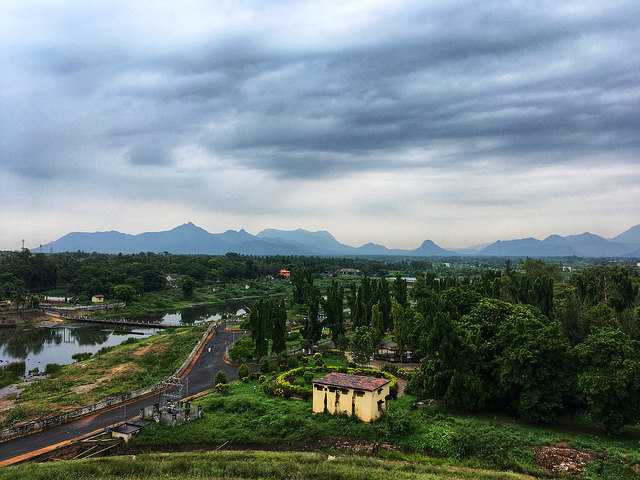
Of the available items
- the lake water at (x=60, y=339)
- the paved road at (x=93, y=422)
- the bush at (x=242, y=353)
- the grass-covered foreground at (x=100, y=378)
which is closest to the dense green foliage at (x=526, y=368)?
the bush at (x=242, y=353)

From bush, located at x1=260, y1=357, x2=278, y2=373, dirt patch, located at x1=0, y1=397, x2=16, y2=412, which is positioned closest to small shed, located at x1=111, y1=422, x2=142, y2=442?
dirt patch, located at x1=0, y1=397, x2=16, y2=412

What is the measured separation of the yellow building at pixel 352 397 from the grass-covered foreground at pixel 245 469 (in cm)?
450

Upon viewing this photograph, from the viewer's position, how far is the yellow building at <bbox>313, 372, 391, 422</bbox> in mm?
28906

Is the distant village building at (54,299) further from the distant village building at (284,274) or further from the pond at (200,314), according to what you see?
the distant village building at (284,274)

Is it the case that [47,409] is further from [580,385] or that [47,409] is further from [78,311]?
[78,311]

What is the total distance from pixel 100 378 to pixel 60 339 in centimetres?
3706

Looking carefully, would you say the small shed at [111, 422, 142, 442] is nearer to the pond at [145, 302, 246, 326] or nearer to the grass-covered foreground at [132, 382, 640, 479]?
the grass-covered foreground at [132, 382, 640, 479]

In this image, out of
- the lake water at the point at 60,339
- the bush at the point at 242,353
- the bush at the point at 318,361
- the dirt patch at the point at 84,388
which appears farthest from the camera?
the lake water at the point at 60,339

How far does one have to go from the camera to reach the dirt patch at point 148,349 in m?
54.7

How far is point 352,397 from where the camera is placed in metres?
29.3

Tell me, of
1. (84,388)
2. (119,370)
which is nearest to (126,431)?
(84,388)

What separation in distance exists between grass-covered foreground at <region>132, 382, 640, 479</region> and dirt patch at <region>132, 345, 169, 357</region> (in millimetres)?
26095

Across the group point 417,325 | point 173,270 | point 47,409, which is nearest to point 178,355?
point 47,409

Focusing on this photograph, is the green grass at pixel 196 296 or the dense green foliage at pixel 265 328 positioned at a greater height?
the dense green foliage at pixel 265 328
